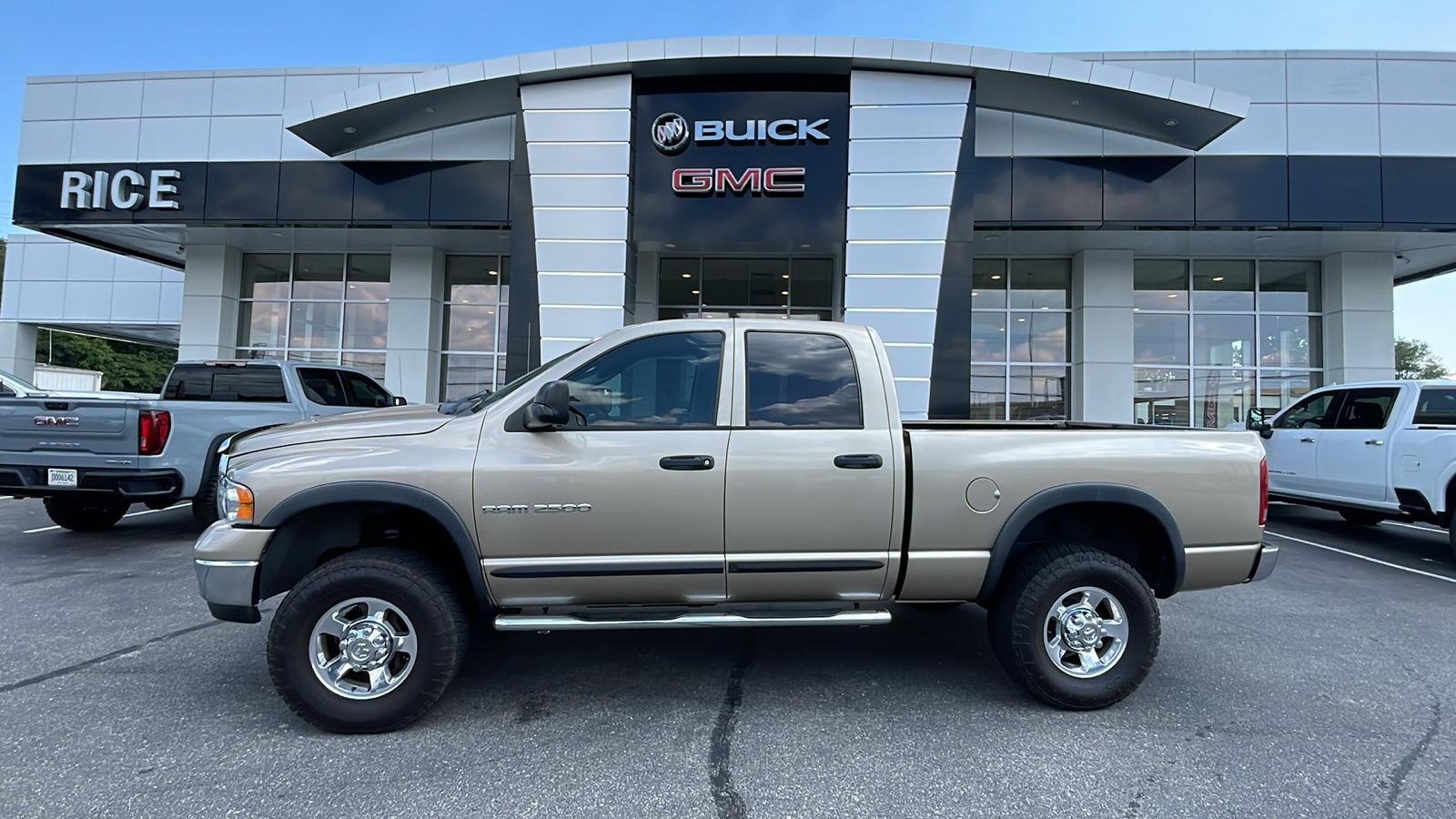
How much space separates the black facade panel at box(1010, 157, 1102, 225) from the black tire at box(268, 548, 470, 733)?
12.1 metres

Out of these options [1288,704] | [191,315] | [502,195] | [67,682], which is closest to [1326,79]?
[1288,704]

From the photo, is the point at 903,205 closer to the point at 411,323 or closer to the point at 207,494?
the point at 207,494

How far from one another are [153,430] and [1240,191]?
15.8 metres

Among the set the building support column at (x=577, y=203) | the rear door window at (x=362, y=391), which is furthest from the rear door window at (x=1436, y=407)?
the rear door window at (x=362, y=391)

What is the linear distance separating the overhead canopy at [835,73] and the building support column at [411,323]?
3209 millimetres

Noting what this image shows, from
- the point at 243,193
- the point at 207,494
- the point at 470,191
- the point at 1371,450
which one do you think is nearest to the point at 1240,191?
the point at 1371,450

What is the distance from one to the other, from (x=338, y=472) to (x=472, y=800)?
5.11 ft

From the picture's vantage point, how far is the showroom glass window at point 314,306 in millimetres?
16078

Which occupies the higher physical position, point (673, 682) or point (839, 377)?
point (839, 377)

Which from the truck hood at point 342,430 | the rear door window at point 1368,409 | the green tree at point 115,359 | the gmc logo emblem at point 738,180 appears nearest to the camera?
the truck hood at point 342,430

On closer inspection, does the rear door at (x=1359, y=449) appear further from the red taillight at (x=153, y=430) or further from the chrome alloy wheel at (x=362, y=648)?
the red taillight at (x=153, y=430)

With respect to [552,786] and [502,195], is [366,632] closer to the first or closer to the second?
[552,786]

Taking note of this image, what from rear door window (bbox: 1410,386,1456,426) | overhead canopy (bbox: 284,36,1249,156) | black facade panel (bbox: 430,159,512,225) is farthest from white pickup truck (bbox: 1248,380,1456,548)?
black facade panel (bbox: 430,159,512,225)

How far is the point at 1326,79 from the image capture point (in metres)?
12.8
